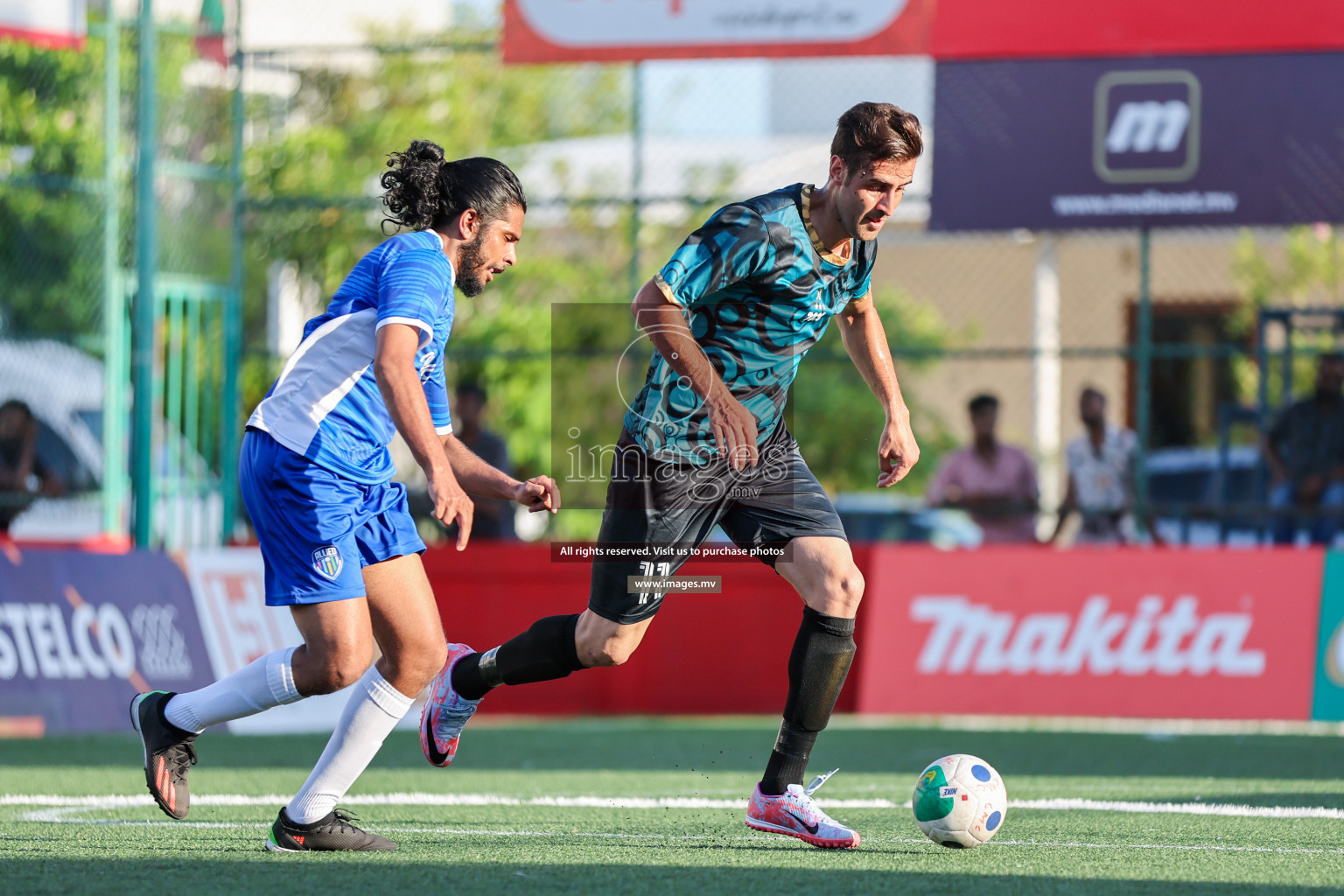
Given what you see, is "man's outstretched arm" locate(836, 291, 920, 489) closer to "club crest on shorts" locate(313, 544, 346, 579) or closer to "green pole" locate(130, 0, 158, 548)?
"club crest on shorts" locate(313, 544, 346, 579)

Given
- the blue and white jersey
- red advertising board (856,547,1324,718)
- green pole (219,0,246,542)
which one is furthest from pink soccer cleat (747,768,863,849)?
green pole (219,0,246,542)

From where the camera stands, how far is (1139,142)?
9.77 metres

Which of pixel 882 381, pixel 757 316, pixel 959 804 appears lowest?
pixel 959 804

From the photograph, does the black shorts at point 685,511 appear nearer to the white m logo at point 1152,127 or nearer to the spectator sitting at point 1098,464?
the white m logo at point 1152,127

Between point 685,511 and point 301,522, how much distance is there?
1.15 meters

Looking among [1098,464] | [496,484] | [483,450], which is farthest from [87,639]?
[1098,464]

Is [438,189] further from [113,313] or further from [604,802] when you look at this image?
[113,313]

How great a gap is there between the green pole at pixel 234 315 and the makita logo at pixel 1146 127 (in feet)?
17.9

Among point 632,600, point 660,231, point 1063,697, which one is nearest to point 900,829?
point 632,600

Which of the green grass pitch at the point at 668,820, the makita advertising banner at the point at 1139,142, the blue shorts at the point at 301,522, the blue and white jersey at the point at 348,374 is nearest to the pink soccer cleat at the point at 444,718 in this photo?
the green grass pitch at the point at 668,820

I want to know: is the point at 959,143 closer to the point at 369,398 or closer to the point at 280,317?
the point at 369,398

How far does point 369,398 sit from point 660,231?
13.8 m

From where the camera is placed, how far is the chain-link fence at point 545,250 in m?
10.8

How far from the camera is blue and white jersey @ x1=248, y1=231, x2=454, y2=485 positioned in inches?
183
